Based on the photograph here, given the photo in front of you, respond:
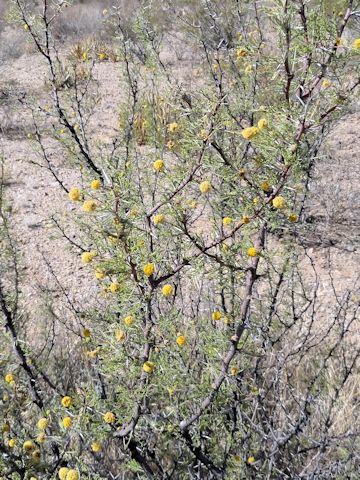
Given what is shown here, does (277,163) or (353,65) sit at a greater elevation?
(353,65)

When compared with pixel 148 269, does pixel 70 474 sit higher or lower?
lower

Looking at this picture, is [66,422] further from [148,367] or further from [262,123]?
[262,123]

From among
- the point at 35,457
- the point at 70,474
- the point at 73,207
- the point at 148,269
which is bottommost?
the point at 73,207

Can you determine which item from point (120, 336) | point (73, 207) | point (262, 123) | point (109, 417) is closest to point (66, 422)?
point (109, 417)

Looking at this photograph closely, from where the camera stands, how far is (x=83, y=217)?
1.51 metres

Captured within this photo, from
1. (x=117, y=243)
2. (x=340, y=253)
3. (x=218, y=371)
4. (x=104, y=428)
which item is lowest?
(x=340, y=253)

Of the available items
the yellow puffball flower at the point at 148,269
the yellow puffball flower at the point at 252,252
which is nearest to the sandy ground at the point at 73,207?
the yellow puffball flower at the point at 252,252

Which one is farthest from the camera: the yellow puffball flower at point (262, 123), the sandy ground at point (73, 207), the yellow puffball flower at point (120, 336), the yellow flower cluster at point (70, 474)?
the sandy ground at point (73, 207)

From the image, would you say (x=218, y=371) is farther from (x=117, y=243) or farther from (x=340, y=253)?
(x=340, y=253)

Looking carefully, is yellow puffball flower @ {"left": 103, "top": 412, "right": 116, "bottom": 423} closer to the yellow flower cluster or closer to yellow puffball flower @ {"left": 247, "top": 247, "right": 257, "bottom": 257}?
the yellow flower cluster

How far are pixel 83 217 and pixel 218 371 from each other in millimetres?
759

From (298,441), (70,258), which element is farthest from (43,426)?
(70,258)

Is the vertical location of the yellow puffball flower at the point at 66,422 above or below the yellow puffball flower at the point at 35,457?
above

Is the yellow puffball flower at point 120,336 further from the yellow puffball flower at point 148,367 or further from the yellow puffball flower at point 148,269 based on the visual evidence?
the yellow puffball flower at point 148,269
